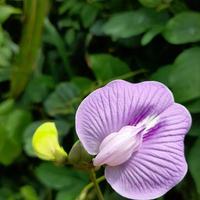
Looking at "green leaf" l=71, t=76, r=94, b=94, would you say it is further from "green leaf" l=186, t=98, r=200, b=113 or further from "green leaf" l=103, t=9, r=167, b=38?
"green leaf" l=186, t=98, r=200, b=113

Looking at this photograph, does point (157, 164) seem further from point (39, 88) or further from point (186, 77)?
point (39, 88)

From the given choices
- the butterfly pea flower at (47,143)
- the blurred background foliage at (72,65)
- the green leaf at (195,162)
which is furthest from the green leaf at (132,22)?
the butterfly pea flower at (47,143)

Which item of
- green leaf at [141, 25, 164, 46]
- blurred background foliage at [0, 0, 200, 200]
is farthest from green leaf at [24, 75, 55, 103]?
green leaf at [141, 25, 164, 46]

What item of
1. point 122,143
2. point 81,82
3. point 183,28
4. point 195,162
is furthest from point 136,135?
point 81,82

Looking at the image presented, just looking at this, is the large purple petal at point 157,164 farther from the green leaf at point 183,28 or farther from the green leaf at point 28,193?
the green leaf at point 28,193

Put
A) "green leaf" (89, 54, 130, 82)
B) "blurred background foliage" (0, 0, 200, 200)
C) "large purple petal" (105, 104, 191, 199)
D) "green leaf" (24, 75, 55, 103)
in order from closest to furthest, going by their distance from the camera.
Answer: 1. "large purple petal" (105, 104, 191, 199)
2. "blurred background foliage" (0, 0, 200, 200)
3. "green leaf" (89, 54, 130, 82)
4. "green leaf" (24, 75, 55, 103)
